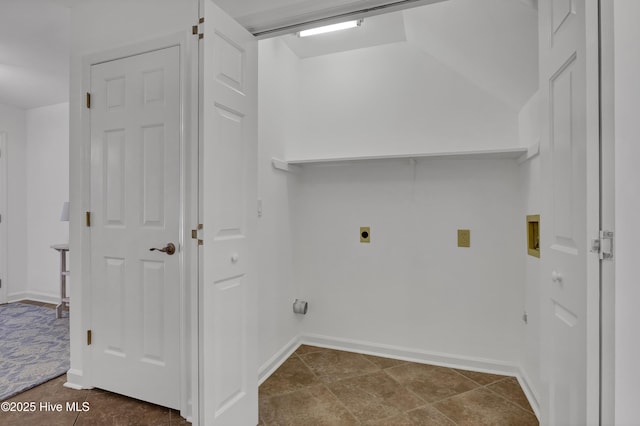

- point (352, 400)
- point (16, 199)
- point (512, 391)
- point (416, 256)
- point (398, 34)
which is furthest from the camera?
point (16, 199)

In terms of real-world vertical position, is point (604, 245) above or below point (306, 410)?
above

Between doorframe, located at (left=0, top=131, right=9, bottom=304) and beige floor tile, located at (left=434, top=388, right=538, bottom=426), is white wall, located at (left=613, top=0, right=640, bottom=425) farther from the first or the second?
doorframe, located at (left=0, top=131, right=9, bottom=304)

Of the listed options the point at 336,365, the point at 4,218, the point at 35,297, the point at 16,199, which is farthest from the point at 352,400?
the point at 16,199

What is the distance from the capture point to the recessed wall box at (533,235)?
7.17ft

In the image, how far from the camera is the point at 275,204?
109 inches

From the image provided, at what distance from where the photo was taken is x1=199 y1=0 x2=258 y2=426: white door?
155 cm

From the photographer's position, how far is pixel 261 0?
1.83 m

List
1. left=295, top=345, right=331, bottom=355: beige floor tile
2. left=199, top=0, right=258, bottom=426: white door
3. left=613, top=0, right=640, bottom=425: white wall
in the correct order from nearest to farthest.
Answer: left=613, top=0, right=640, bottom=425: white wall < left=199, top=0, right=258, bottom=426: white door < left=295, top=345, right=331, bottom=355: beige floor tile

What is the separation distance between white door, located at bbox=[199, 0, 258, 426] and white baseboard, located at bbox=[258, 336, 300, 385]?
21.4 inches

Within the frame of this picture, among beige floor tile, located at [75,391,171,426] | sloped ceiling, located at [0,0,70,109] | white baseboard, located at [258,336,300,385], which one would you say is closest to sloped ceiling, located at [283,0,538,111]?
sloped ceiling, located at [0,0,70,109]

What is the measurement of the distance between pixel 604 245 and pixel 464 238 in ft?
5.62

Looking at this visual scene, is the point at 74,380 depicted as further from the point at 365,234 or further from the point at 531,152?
the point at 531,152

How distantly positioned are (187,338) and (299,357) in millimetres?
1185

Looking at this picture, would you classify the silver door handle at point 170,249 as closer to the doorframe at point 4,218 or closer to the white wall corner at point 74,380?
the white wall corner at point 74,380
